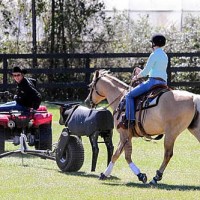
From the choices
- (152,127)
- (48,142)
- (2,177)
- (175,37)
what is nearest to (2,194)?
(2,177)

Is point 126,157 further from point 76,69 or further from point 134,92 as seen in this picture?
point 76,69

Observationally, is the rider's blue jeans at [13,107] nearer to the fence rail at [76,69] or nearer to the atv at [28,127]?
the atv at [28,127]

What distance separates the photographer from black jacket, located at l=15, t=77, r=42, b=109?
16.2m

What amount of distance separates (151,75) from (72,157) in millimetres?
1978

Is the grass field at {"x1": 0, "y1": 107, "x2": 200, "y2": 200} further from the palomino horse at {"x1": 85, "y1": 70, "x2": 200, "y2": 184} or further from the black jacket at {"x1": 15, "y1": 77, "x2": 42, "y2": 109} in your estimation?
the black jacket at {"x1": 15, "y1": 77, "x2": 42, "y2": 109}

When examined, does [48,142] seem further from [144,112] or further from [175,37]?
[175,37]

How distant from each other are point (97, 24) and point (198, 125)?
19.1 meters

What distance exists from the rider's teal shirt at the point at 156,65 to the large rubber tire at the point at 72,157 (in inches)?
71.1

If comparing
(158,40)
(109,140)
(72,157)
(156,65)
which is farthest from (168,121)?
(72,157)

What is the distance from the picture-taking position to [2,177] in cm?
1336

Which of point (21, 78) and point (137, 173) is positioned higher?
point (21, 78)

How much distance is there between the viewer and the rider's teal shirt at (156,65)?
13203 millimetres

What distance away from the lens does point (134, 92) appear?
13398 millimetres

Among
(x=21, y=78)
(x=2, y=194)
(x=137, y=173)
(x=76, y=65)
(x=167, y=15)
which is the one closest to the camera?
(x=2, y=194)
